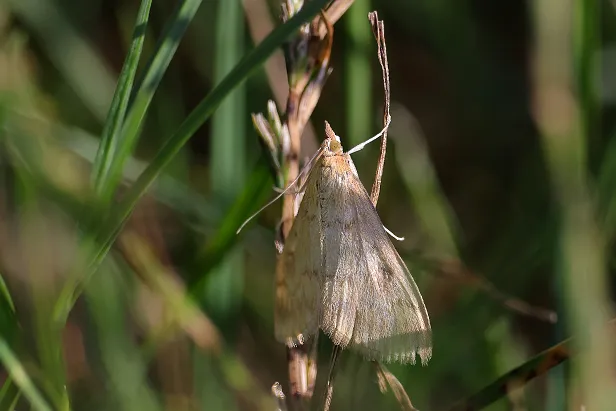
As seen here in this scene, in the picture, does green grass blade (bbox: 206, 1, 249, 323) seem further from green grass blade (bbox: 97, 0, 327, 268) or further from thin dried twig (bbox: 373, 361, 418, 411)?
green grass blade (bbox: 97, 0, 327, 268)

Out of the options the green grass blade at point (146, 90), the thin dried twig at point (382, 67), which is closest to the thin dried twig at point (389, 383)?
the thin dried twig at point (382, 67)

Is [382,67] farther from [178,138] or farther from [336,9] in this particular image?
[178,138]

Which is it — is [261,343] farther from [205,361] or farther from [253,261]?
[205,361]

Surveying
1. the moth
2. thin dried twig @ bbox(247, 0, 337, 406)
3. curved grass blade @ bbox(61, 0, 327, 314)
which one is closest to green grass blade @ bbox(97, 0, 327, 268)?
curved grass blade @ bbox(61, 0, 327, 314)

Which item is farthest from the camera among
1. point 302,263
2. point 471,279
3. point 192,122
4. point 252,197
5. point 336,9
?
point 471,279

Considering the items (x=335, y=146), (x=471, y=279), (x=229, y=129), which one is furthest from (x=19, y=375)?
(x=471, y=279)
